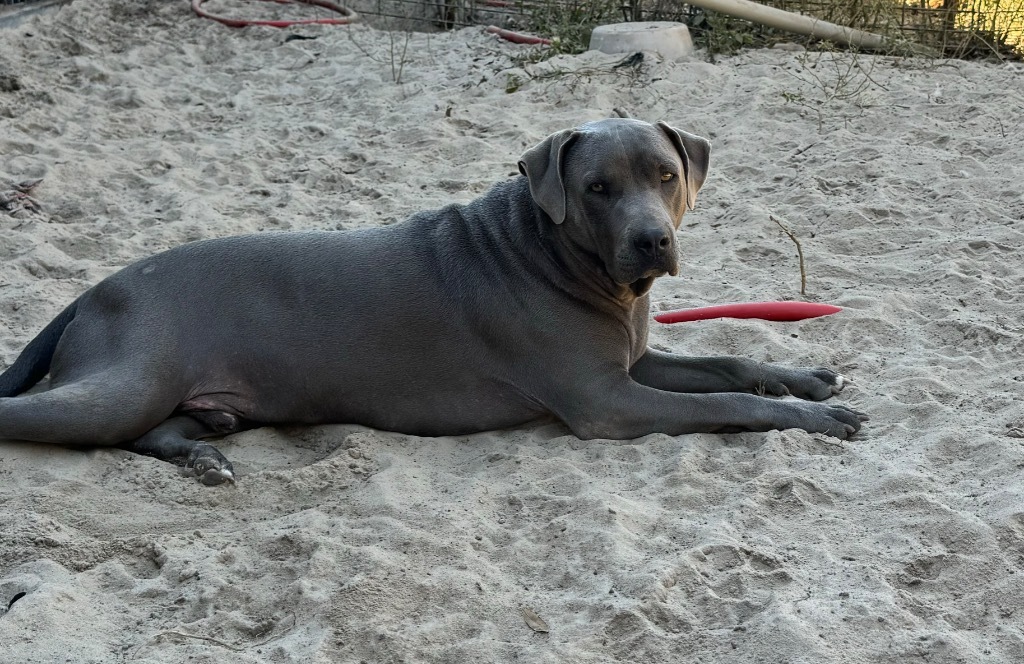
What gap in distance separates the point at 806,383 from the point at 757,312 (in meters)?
0.79

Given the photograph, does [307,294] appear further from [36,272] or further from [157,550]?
[36,272]

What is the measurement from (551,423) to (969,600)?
1.91 metres

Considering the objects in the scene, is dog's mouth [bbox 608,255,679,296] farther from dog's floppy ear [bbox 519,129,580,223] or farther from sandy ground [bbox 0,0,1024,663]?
sandy ground [bbox 0,0,1024,663]

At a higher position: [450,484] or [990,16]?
[990,16]

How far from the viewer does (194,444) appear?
445 centimetres

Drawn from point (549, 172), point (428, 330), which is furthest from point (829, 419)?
point (428, 330)

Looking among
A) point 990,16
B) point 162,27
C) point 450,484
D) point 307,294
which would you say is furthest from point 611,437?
point 162,27

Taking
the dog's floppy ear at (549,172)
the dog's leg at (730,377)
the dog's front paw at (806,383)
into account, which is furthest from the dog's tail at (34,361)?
the dog's front paw at (806,383)

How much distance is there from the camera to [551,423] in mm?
4750

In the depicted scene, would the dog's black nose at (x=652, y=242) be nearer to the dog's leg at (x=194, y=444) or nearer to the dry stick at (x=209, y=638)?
the dog's leg at (x=194, y=444)

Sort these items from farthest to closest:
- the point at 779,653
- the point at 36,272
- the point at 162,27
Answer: the point at 162,27
the point at 36,272
the point at 779,653

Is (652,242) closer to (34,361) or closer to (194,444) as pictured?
(194,444)

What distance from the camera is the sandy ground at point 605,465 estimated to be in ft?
10.5

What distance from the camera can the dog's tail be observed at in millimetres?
4742
